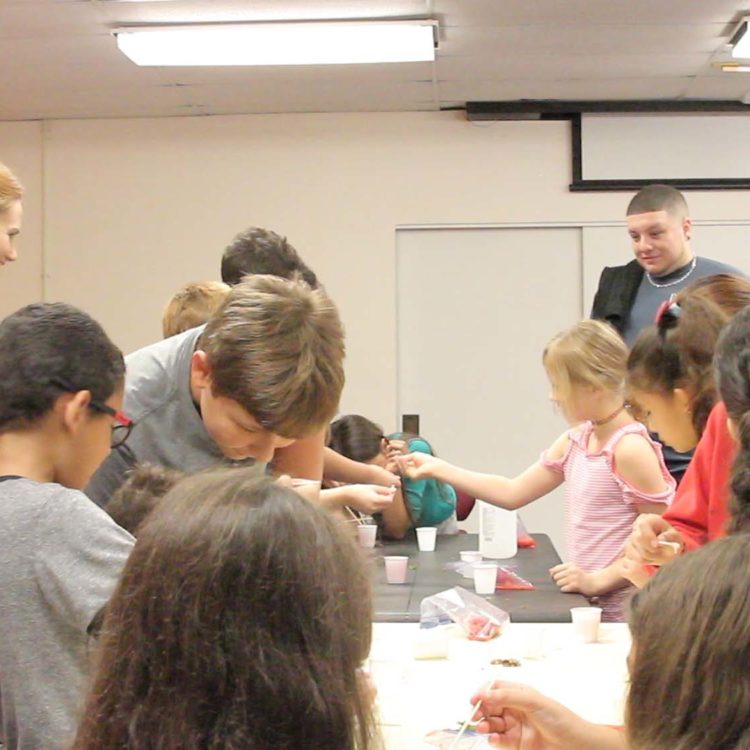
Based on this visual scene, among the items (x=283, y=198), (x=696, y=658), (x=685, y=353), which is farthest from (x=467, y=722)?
(x=283, y=198)

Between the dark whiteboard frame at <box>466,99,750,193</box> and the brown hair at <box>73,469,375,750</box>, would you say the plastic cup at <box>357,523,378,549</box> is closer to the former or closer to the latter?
the brown hair at <box>73,469,375,750</box>

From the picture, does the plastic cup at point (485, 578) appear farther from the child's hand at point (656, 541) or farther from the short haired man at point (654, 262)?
the short haired man at point (654, 262)

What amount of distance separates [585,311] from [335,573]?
5.05 metres

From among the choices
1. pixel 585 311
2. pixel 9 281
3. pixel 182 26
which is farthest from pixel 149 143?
pixel 585 311

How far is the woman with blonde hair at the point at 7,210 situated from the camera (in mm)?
2525

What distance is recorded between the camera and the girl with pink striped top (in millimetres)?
2945

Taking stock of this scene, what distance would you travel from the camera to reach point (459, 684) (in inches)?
79.8

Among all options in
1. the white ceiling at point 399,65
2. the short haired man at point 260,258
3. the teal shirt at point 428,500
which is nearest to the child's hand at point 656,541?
the short haired man at point 260,258

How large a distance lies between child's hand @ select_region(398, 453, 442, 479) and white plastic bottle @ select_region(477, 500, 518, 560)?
8.7 inches

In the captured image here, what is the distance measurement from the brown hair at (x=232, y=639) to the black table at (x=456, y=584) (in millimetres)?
1336

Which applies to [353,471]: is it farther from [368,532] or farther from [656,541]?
[656,541]

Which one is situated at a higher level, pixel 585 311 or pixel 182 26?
pixel 182 26

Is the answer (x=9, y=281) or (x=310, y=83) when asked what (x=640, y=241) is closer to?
(x=310, y=83)

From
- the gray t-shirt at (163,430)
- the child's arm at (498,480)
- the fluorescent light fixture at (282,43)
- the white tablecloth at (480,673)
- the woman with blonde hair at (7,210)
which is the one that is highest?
the fluorescent light fixture at (282,43)
